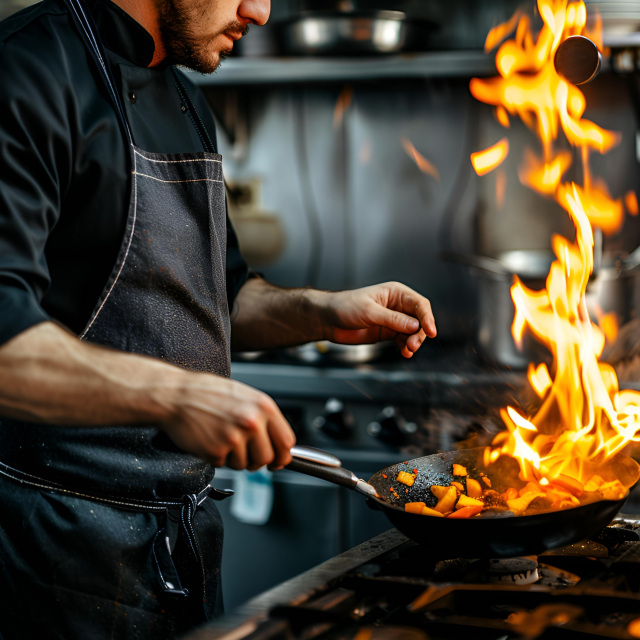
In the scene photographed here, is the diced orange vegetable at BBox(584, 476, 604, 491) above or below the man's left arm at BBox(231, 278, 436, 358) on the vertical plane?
below

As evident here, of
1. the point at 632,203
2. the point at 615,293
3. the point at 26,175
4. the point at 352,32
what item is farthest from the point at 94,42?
the point at 632,203

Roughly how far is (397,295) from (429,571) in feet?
1.63

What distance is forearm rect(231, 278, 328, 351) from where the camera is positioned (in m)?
1.29

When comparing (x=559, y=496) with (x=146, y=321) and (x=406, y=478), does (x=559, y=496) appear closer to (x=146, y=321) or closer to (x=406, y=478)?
(x=406, y=478)

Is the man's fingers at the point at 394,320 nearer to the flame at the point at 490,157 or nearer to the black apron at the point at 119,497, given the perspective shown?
the black apron at the point at 119,497

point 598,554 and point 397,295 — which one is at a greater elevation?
point 397,295

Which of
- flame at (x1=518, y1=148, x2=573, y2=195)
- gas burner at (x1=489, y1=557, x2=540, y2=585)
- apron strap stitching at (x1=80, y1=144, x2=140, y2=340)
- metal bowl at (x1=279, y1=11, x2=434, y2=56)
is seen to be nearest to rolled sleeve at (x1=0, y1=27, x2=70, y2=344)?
apron strap stitching at (x1=80, y1=144, x2=140, y2=340)

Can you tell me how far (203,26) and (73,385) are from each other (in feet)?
2.02

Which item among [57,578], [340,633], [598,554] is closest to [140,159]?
[57,578]

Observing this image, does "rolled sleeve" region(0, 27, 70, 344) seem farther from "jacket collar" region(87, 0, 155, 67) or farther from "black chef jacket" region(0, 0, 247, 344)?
"jacket collar" region(87, 0, 155, 67)

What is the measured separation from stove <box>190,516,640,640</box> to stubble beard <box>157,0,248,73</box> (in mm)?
774

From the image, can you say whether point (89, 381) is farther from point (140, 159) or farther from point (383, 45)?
point (383, 45)

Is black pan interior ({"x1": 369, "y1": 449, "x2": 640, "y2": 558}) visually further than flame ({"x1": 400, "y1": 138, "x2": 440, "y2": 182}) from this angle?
No

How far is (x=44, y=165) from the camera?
34.7 inches
